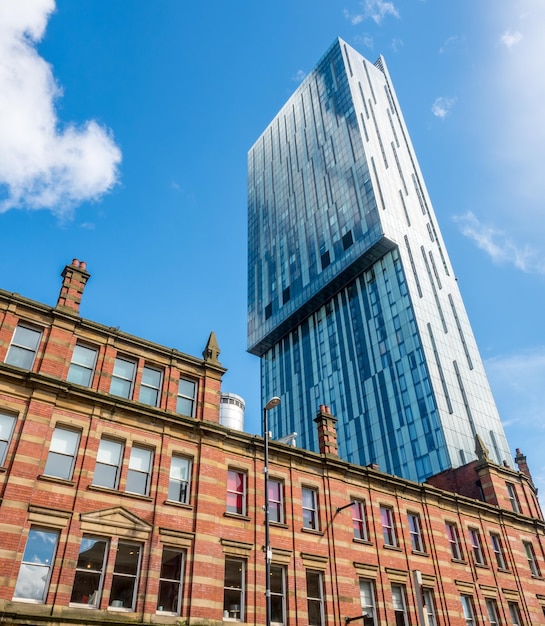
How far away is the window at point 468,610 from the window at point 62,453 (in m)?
24.1

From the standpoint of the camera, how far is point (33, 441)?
20.9 metres

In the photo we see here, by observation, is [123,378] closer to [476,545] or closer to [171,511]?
[171,511]

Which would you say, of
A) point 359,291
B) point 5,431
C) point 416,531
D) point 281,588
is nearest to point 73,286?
point 5,431

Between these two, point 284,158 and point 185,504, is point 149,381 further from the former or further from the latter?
point 284,158

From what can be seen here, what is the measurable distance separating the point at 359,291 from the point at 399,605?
76.1 m

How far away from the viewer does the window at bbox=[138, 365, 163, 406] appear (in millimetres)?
25531

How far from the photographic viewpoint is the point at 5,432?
20.8 meters

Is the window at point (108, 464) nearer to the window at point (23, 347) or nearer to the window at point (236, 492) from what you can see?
the window at point (23, 347)

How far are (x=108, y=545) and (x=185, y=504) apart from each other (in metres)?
3.66

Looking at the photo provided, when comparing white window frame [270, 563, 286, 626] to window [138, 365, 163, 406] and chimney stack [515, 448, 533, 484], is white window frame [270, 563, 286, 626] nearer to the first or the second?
window [138, 365, 163, 406]

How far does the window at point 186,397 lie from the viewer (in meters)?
26.2

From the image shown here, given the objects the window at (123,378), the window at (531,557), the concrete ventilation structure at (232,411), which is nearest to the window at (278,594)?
the window at (123,378)

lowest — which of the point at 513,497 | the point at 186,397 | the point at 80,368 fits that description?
the point at 513,497

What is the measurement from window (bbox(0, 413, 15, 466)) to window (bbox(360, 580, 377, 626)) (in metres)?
18.7
